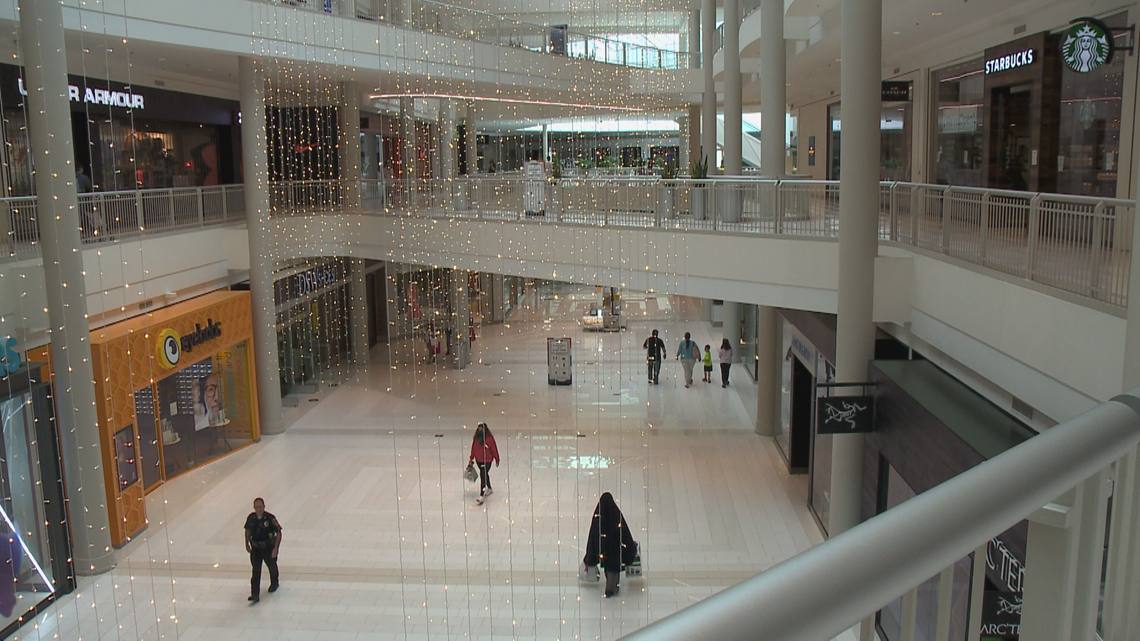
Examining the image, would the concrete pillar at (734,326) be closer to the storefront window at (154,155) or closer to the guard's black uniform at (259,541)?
the storefront window at (154,155)

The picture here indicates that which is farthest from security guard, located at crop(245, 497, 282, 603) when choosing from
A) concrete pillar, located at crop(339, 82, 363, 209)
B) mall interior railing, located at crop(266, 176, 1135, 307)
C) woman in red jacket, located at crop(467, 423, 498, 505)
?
concrete pillar, located at crop(339, 82, 363, 209)

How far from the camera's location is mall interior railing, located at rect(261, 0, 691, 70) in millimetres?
15328

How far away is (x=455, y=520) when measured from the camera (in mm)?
11211

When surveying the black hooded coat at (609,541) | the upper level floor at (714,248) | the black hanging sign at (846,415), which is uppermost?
the upper level floor at (714,248)

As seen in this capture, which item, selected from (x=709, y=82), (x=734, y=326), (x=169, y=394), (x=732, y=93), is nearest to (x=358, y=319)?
(x=169, y=394)

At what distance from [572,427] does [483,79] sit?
707 cm

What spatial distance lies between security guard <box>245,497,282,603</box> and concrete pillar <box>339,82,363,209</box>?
33.1 ft

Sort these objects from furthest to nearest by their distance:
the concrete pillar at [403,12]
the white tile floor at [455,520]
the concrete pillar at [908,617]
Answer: the concrete pillar at [403,12]
the white tile floor at [455,520]
the concrete pillar at [908,617]

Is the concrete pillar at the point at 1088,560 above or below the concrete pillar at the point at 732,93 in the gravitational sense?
below

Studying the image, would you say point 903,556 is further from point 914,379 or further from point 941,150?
point 941,150

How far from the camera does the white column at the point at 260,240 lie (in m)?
14.6

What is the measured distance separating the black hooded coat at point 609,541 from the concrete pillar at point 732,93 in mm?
9307

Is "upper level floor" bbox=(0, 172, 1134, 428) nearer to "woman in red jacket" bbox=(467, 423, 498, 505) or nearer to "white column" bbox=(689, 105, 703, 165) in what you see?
"woman in red jacket" bbox=(467, 423, 498, 505)

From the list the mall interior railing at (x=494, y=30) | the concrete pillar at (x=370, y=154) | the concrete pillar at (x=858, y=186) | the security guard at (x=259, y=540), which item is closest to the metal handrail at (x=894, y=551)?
the concrete pillar at (x=858, y=186)
